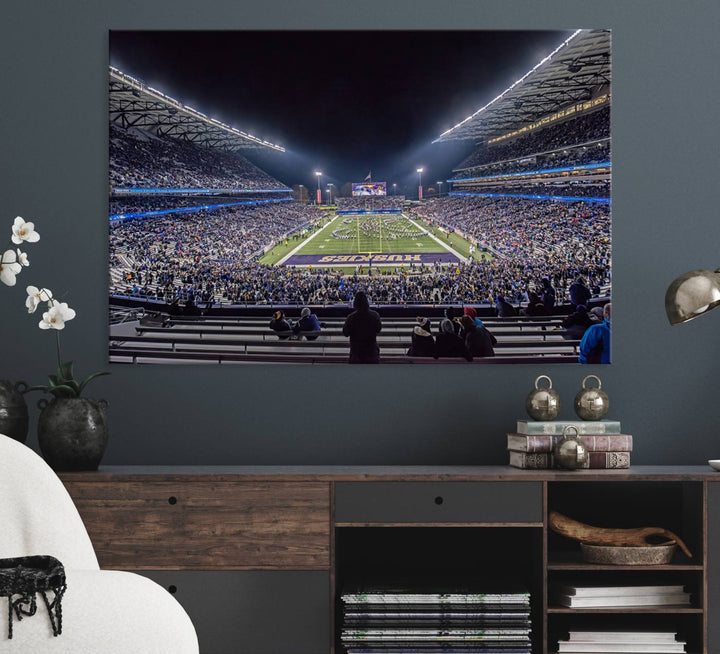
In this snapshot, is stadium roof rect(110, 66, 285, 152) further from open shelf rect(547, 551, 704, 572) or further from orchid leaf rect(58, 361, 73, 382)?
open shelf rect(547, 551, 704, 572)

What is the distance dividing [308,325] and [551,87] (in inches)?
49.4

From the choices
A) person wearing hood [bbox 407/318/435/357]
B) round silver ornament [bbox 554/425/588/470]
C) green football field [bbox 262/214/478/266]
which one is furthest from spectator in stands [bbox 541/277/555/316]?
round silver ornament [bbox 554/425/588/470]

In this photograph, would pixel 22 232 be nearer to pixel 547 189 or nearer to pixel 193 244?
pixel 193 244

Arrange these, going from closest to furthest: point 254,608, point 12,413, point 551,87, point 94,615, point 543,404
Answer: point 94,615, point 254,608, point 12,413, point 543,404, point 551,87

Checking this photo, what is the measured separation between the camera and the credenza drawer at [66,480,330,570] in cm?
267

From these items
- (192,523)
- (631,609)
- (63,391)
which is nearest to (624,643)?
(631,609)

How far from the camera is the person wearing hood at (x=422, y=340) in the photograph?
10.4 feet

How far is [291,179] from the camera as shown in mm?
3213

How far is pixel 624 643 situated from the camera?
8.82ft

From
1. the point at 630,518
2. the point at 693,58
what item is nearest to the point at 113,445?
the point at 630,518

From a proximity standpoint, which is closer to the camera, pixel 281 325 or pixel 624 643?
pixel 624 643

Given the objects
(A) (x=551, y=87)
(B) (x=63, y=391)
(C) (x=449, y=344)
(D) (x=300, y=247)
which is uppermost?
(A) (x=551, y=87)

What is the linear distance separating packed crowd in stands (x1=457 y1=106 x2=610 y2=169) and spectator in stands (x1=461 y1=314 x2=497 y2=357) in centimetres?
60

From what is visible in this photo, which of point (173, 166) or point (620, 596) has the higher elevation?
point (173, 166)
